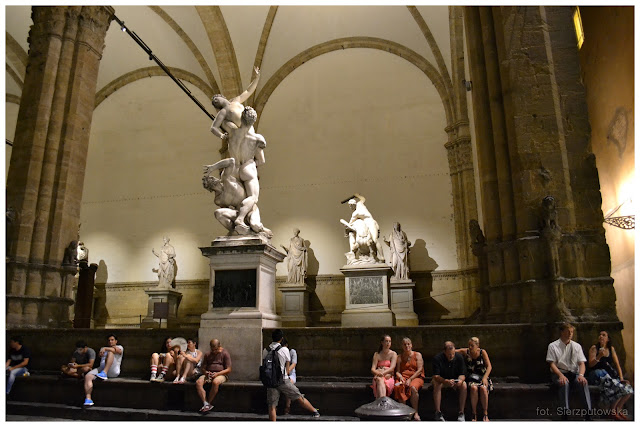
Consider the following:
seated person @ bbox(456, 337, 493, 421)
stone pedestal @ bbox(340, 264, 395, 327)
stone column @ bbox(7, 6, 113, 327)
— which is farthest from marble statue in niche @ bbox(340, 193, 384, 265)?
seated person @ bbox(456, 337, 493, 421)

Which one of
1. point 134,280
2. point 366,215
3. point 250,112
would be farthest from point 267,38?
point 250,112

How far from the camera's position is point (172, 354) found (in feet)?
17.4

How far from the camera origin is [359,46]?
55.4 feet

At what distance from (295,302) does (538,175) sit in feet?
32.5

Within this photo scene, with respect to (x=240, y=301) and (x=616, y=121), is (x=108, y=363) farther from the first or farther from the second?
(x=616, y=121)

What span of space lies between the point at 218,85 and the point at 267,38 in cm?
250

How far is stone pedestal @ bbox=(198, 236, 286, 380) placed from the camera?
532cm

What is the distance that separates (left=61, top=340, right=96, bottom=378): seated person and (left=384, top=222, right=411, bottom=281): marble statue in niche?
943 centimetres

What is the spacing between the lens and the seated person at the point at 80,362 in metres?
5.38

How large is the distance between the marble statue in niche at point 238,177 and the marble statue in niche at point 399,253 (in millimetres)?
8358

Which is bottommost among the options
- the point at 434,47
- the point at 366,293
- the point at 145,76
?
the point at 366,293

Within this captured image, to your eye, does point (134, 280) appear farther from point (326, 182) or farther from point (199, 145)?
point (326, 182)

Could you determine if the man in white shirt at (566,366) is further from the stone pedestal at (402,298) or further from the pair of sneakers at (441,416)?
the stone pedestal at (402,298)

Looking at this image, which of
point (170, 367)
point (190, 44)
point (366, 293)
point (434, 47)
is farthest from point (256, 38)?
point (170, 367)
